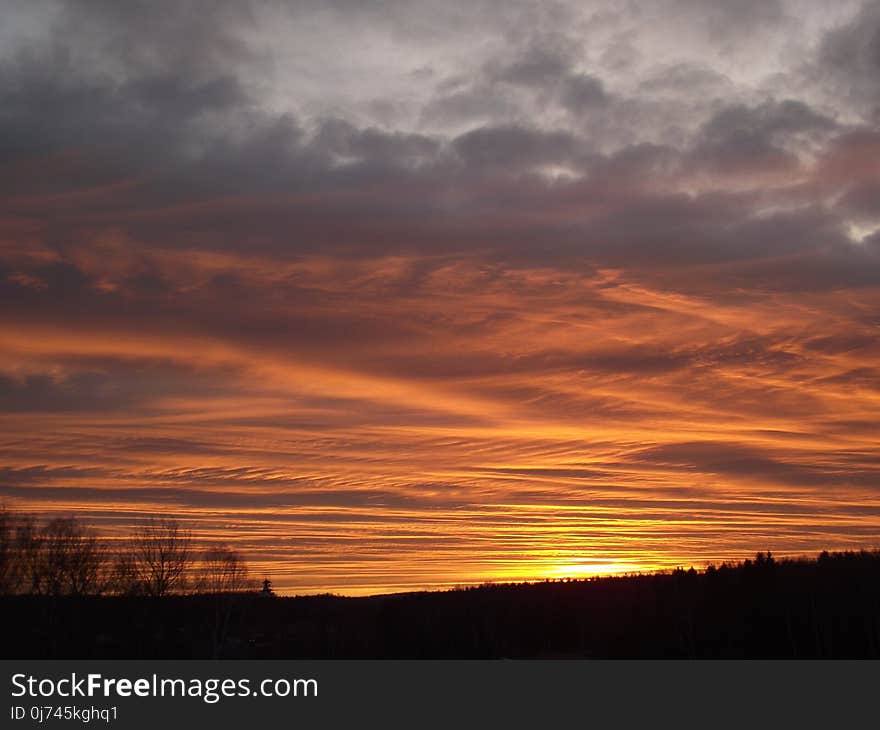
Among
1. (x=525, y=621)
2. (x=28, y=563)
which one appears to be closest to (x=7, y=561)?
(x=28, y=563)

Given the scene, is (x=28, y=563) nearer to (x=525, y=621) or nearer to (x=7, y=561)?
(x=7, y=561)

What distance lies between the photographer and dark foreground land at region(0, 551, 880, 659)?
3487 inches

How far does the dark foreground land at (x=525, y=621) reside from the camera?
88.6 m

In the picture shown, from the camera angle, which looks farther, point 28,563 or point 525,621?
point 525,621

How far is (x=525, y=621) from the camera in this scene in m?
145

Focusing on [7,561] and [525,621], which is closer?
[7,561]
